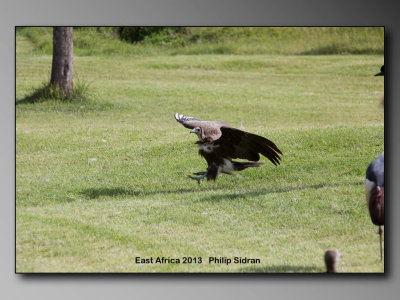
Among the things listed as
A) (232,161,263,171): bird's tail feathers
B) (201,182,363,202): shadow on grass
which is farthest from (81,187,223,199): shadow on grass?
(232,161,263,171): bird's tail feathers

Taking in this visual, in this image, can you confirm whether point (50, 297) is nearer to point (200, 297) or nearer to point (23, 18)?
point (200, 297)

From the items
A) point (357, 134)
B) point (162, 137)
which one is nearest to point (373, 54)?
point (357, 134)

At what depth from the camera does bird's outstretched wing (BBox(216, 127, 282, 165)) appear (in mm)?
3957

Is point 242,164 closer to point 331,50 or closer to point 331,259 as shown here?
point 331,259

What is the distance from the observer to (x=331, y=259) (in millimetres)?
3641

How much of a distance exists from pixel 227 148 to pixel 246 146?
121 mm

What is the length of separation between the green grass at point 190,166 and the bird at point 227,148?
54 millimetres

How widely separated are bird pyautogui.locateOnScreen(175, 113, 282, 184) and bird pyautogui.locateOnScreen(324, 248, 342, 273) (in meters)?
0.66

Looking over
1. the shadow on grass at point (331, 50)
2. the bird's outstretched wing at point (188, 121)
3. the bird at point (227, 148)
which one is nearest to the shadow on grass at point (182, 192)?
the bird at point (227, 148)

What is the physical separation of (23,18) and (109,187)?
1.15 m

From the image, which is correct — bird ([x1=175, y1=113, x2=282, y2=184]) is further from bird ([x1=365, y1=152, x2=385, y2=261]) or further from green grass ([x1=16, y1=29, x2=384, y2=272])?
bird ([x1=365, y1=152, x2=385, y2=261])

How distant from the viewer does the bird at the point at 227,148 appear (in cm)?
396

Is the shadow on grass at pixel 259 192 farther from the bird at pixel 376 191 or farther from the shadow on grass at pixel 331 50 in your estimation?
the shadow on grass at pixel 331 50

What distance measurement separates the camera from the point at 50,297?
3.79 metres
